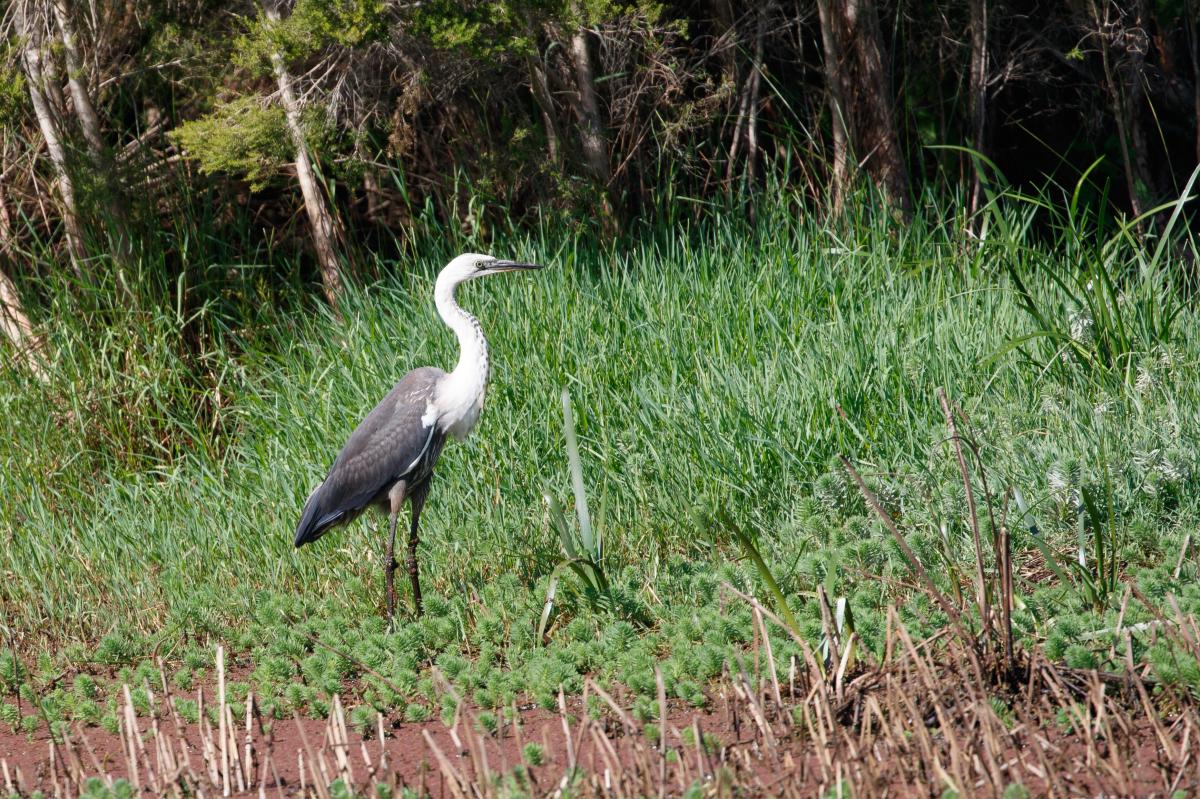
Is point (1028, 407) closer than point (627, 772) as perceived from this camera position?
No

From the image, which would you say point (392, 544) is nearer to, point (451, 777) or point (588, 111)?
point (451, 777)

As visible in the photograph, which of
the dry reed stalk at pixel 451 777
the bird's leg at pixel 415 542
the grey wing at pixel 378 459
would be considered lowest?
the bird's leg at pixel 415 542

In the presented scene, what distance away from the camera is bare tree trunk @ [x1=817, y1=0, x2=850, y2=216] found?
733 centimetres

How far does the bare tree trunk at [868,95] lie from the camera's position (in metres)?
7.34

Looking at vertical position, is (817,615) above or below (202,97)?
below

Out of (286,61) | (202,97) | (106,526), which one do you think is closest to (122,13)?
(202,97)

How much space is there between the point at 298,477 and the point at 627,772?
Result: 11.9 feet

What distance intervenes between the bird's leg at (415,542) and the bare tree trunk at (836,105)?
3.22 m

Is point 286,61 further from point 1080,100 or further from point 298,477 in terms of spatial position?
point 1080,100

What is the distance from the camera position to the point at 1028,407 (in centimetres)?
512

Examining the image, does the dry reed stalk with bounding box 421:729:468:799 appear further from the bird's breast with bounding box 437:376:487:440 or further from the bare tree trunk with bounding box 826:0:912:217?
the bare tree trunk with bounding box 826:0:912:217

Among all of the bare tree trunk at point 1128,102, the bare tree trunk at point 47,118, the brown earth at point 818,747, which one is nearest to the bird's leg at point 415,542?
the brown earth at point 818,747

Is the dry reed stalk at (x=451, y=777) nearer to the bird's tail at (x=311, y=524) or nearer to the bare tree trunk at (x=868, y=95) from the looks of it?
the bird's tail at (x=311, y=524)

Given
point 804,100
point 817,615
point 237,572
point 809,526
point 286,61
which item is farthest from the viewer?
point 804,100
